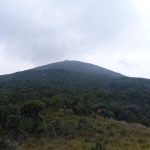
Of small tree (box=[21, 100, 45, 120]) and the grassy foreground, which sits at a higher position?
small tree (box=[21, 100, 45, 120])

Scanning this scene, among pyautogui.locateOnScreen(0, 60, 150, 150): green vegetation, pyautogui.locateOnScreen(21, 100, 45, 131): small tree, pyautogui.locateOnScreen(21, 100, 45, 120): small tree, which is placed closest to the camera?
pyautogui.locateOnScreen(0, 60, 150, 150): green vegetation

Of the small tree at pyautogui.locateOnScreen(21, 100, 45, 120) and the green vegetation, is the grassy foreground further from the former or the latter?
the small tree at pyautogui.locateOnScreen(21, 100, 45, 120)

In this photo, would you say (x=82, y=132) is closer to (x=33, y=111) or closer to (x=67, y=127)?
(x=67, y=127)

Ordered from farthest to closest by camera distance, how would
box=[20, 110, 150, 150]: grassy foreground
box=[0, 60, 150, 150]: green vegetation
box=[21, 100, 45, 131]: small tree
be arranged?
1. box=[21, 100, 45, 131]: small tree
2. box=[20, 110, 150, 150]: grassy foreground
3. box=[0, 60, 150, 150]: green vegetation

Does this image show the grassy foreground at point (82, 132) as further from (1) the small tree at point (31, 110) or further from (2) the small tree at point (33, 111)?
(1) the small tree at point (31, 110)

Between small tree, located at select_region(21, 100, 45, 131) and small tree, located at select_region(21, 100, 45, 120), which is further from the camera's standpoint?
small tree, located at select_region(21, 100, 45, 120)

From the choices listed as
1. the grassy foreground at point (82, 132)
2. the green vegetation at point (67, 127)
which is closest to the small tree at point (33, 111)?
the green vegetation at point (67, 127)

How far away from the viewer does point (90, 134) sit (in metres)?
19.4

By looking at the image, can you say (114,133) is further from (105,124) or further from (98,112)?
(98,112)

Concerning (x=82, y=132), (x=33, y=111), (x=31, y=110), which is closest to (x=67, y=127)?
(x=82, y=132)

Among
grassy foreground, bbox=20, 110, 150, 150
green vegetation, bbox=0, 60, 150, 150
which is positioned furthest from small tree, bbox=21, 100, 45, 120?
grassy foreground, bbox=20, 110, 150, 150

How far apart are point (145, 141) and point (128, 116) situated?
15473 mm

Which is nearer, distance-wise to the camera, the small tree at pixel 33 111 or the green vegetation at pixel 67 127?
the green vegetation at pixel 67 127

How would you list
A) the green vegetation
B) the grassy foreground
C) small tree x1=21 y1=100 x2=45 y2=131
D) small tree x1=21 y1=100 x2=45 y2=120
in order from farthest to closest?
small tree x1=21 y1=100 x2=45 y2=120 → small tree x1=21 y1=100 x2=45 y2=131 → the grassy foreground → the green vegetation
